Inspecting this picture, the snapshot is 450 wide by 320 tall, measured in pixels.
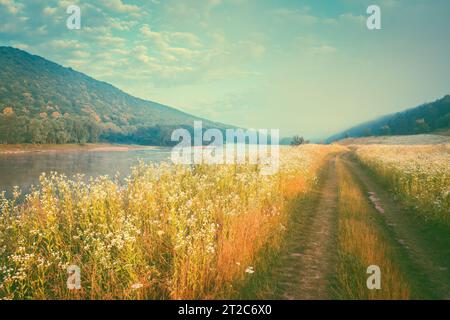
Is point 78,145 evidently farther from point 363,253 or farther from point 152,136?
point 363,253

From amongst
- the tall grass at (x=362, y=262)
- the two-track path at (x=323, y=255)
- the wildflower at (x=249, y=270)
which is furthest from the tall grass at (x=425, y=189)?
the wildflower at (x=249, y=270)

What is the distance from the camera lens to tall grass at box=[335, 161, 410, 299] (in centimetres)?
553

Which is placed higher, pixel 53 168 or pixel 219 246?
pixel 53 168

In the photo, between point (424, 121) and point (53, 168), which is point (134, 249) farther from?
point (424, 121)

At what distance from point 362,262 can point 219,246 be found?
3360 mm

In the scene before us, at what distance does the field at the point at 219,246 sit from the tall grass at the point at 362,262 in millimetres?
33

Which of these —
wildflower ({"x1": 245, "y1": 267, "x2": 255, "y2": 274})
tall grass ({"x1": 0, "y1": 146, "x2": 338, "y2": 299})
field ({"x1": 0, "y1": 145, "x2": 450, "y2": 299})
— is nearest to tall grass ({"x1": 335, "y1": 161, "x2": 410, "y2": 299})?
field ({"x1": 0, "y1": 145, "x2": 450, "y2": 299})

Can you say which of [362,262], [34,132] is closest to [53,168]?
[362,262]

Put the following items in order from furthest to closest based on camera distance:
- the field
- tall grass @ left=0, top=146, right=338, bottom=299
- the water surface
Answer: the water surface
the field
tall grass @ left=0, top=146, right=338, bottom=299

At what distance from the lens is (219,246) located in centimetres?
A: 677

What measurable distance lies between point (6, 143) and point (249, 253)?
126 m

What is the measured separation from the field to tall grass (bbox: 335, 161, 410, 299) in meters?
0.03

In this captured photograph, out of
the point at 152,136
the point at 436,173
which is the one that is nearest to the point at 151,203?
the point at 436,173

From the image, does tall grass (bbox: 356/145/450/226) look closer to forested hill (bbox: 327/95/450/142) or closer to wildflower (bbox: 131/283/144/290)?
wildflower (bbox: 131/283/144/290)
